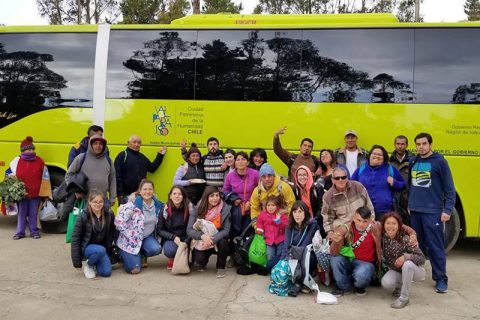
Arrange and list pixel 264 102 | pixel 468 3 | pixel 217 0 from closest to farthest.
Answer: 1. pixel 264 102
2. pixel 217 0
3. pixel 468 3

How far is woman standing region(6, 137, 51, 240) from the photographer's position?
7258 millimetres

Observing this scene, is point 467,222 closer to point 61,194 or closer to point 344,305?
point 344,305

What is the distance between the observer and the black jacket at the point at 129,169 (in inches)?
272

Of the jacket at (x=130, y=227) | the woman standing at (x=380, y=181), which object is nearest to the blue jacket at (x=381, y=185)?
the woman standing at (x=380, y=181)

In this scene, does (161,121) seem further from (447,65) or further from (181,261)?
(447,65)

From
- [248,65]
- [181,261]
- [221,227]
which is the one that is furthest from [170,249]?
[248,65]

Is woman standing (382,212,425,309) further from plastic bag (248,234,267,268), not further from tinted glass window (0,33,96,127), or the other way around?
tinted glass window (0,33,96,127)

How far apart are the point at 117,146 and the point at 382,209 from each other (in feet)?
13.6

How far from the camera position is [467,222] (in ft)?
21.0

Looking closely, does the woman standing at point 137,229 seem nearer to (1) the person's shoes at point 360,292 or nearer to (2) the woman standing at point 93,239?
(2) the woman standing at point 93,239

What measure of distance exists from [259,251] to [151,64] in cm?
347

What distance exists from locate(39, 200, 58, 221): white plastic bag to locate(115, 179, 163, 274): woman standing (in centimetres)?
255

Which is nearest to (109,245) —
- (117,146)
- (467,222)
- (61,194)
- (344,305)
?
(61,194)

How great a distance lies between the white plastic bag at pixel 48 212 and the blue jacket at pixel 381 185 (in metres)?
5.10
